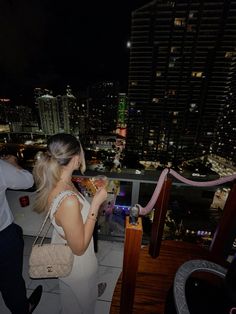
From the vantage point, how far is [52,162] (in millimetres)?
1171

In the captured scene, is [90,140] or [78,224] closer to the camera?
[78,224]

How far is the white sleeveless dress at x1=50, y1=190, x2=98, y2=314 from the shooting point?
1.26 metres

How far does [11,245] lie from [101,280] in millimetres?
1243

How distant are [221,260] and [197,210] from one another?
16523 millimetres

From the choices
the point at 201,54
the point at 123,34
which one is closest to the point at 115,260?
the point at 123,34

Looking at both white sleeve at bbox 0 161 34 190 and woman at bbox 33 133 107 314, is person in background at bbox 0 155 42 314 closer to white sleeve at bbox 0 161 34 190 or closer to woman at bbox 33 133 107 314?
white sleeve at bbox 0 161 34 190

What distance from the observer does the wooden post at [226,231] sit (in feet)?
4.95

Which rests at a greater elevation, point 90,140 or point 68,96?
point 68,96

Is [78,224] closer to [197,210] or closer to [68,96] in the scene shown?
[197,210]

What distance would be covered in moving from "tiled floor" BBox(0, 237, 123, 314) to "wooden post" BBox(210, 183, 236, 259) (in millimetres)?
1200

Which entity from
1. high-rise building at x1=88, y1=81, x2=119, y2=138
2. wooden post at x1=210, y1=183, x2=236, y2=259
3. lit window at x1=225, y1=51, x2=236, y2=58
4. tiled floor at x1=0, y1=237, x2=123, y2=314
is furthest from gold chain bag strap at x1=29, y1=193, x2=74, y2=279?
high-rise building at x1=88, y1=81, x2=119, y2=138

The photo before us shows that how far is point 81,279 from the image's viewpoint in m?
1.29

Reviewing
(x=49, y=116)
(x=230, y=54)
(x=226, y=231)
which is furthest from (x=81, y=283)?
(x=49, y=116)

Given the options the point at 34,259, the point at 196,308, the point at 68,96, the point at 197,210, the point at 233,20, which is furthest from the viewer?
the point at 68,96
